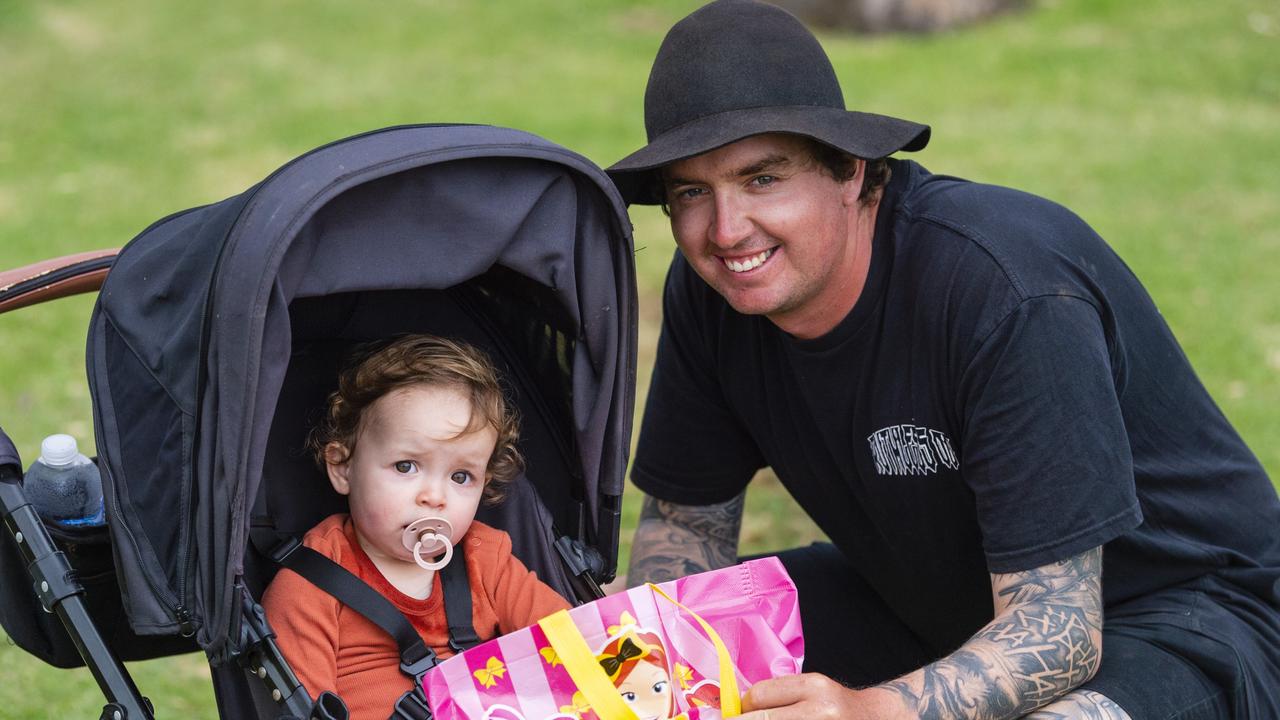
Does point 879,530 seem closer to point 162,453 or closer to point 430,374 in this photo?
point 430,374

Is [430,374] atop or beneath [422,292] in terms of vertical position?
beneath

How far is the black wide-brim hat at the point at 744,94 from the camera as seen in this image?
8.71ft

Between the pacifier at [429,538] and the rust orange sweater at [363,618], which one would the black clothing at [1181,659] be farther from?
the pacifier at [429,538]

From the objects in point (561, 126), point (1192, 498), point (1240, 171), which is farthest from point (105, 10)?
point (1192, 498)

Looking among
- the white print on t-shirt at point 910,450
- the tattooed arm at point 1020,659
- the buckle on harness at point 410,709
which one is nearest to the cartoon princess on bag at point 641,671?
the tattooed arm at point 1020,659

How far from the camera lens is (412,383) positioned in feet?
8.89

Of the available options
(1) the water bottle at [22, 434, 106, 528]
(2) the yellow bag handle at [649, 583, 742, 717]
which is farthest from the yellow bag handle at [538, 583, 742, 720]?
(1) the water bottle at [22, 434, 106, 528]

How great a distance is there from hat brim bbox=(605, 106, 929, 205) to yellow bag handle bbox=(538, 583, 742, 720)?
882mm

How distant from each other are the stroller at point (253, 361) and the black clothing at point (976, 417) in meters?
0.50

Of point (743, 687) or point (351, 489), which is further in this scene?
point (351, 489)

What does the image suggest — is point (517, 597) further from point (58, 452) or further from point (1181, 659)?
point (1181, 659)

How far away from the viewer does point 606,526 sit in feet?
9.38

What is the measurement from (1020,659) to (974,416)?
1.48 feet

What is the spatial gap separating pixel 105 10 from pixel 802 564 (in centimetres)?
1095
